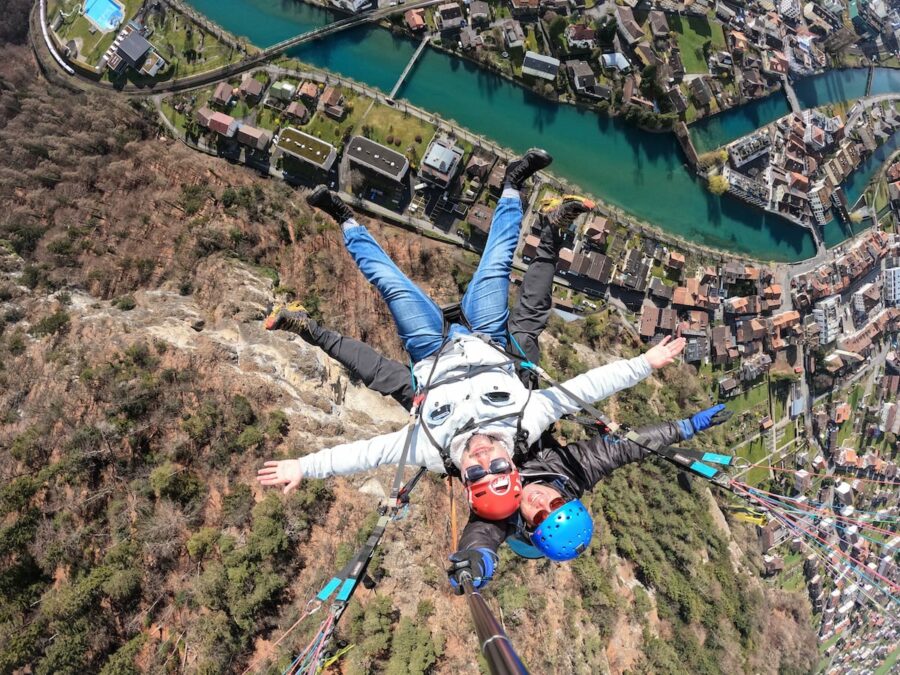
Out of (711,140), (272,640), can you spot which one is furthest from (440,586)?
(711,140)

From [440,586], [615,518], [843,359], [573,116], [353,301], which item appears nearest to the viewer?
[440,586]

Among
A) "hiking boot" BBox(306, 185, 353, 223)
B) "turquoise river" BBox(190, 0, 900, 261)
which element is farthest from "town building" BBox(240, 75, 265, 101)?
"hiking boot" BBox(306, 185, 353, 223)

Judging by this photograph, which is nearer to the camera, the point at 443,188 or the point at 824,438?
the point at 443,188

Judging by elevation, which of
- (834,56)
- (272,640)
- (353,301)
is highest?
(834,56)

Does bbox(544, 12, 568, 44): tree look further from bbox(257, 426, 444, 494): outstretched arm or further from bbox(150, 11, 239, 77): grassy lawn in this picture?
bbox(257, 426, 444, 494): outstretched arm

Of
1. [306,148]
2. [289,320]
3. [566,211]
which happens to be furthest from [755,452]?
[306,148]

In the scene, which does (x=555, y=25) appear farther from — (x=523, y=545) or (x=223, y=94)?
(x=523, y=545)

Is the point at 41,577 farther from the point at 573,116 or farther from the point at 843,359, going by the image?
the point at 843,359

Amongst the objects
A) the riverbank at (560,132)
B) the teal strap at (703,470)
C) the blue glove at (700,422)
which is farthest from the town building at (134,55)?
the teal strap at (703,470)
